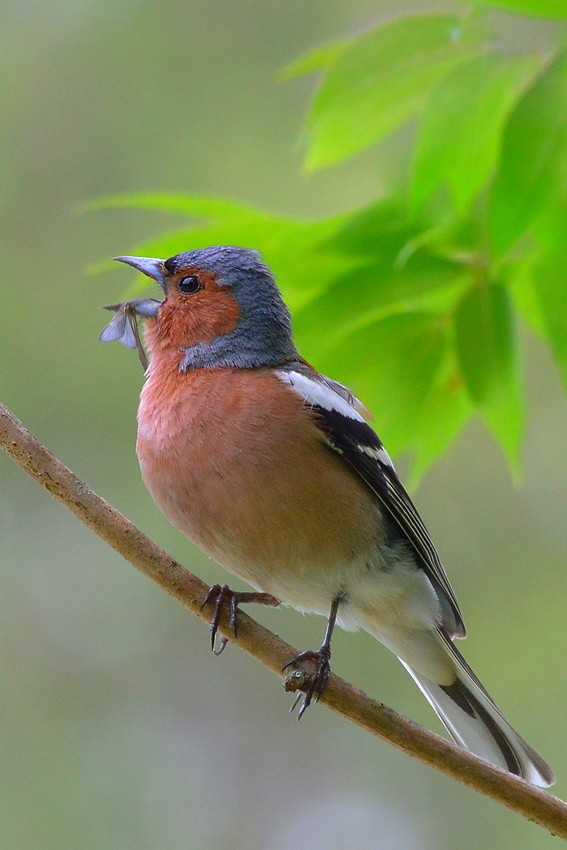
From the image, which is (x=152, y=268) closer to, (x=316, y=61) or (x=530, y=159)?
(x=316, y=61)

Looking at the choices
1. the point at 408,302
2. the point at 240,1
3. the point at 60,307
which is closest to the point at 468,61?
the point at 408,302

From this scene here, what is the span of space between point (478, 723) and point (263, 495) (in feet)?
4.03

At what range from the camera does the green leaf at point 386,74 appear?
2.36 meters

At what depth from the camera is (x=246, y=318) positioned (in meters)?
3.37

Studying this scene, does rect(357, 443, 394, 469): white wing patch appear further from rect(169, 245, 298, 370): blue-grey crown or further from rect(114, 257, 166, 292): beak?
rect(114, 257, 166, 292): beak

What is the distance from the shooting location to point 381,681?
593 cm

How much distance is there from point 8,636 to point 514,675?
3017mm

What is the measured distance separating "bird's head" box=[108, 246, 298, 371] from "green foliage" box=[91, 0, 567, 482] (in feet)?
2.29

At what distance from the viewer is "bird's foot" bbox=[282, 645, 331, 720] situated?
2266 mm

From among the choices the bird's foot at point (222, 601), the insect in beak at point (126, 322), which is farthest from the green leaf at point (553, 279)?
the insect in beak at point (126, 322)

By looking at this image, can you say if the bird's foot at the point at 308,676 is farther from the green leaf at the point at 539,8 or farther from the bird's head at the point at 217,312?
the green leaf at the point at 539,8

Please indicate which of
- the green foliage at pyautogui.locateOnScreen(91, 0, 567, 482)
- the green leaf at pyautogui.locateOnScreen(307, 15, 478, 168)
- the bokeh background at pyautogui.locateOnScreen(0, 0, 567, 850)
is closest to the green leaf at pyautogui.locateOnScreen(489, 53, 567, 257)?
the green foliage at pyautogui.locateOnScreen(91, 0, 567, 482)

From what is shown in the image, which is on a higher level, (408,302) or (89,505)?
(408,302)

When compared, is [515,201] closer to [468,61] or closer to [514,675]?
[468,61]
